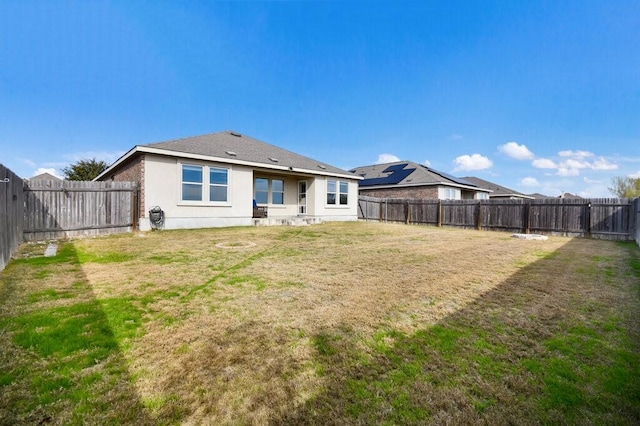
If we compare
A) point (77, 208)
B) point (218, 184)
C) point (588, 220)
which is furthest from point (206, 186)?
point (588, 220)

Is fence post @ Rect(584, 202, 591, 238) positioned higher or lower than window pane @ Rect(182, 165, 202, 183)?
lower

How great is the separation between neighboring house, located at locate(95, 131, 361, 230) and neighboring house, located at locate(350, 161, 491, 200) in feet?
26.8

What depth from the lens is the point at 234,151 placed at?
14.2m

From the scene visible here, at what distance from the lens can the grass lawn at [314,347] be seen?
1770 millimetres

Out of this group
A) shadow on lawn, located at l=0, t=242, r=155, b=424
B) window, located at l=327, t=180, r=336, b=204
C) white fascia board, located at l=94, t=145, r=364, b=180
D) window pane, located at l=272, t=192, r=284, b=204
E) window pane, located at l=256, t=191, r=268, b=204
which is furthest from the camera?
window, located at l=327, t=180, r=336, b=204

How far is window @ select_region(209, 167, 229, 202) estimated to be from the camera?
41.8ft

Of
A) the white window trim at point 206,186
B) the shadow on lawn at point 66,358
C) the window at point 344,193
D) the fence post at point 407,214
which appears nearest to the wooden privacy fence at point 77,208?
→ the white window trim at point 206,186

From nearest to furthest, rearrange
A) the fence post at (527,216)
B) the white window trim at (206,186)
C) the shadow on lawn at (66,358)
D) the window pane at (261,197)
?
1. the shadow on lawn at (66,358)
2. the white window trim at (206,186)
3. the fence post at (527,216)
4. the window pane at (261,197)

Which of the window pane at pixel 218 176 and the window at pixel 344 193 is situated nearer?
the window pane at pixel 218 176

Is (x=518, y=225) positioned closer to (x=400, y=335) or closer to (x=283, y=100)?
(x=400, y=335)

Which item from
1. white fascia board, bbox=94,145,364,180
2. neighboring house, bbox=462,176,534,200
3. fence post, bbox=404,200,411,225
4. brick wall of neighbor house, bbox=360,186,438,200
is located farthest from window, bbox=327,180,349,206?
neighboring house, bbox=462,176,534,200

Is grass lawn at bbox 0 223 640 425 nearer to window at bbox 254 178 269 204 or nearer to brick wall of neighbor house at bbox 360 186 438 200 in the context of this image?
window at bbox 254 178 269 204

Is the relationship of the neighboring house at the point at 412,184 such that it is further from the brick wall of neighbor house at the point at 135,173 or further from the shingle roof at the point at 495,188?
the brick wall of neighbor house at the point at 135,173

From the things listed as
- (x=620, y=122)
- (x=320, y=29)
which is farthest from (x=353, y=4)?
(x=620, y=122)
